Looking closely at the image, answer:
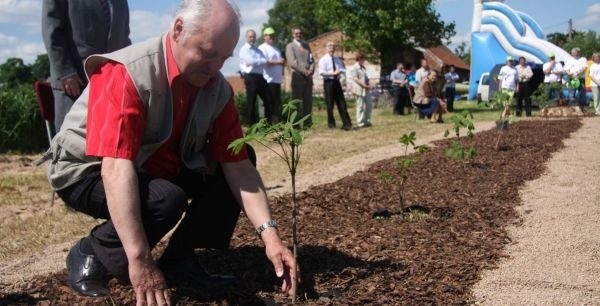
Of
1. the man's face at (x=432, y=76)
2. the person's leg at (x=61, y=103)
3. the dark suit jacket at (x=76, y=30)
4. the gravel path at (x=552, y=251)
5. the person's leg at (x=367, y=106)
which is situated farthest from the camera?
the man's face at (x=432, y=76)

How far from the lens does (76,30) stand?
383cm

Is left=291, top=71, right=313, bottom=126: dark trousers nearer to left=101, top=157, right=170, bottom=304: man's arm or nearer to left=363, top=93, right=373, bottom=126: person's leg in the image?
left=363, top=93, right=373, bottom=126: person's leg

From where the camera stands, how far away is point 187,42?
214 centimetres

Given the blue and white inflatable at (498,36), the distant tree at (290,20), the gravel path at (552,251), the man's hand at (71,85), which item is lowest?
the gravel path at (552,251)

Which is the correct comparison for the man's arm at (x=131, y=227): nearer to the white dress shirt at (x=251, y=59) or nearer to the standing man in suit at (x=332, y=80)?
the white dress shirt at (x=251, y=59)

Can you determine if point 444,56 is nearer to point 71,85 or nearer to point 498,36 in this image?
point 498,36

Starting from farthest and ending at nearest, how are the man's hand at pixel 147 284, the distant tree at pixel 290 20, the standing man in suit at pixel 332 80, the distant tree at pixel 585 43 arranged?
the distant tree at pixel 290 20 → the distant tree at pixel 585 43 → the standing man in suit at pixel 332 80 → the man's hand at pixel 147 284

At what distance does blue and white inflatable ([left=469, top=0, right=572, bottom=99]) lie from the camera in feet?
74.1

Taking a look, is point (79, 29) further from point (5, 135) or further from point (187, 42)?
point (5, 135)

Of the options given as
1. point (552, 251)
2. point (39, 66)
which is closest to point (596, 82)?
point (552, 251)

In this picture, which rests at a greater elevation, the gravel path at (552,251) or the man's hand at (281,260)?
the man's hand at (281,260)

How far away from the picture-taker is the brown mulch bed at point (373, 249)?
257 centimetres

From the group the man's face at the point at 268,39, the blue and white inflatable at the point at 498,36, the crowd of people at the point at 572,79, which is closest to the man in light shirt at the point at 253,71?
the man's face at the point at 268,39

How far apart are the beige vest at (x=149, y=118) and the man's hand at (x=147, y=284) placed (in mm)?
468
